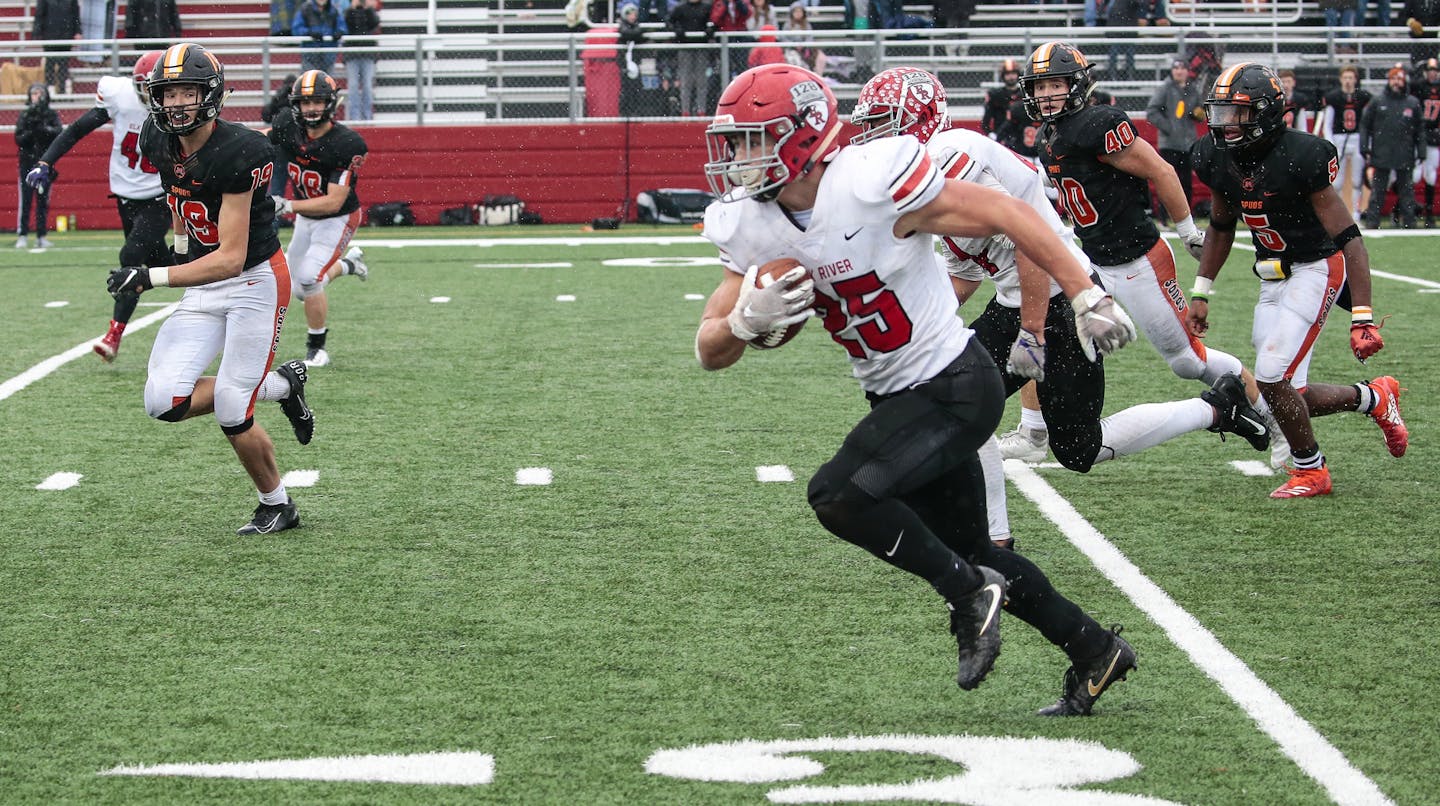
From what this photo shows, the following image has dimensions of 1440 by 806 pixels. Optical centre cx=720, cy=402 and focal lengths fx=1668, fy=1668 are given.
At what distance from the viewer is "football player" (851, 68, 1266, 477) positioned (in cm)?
499

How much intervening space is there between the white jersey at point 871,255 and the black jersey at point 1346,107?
54.8 feet

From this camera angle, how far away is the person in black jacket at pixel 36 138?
17938 millimetres

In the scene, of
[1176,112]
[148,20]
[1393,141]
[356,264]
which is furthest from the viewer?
[148,20]

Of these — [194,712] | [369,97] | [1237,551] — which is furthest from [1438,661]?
[369,97]

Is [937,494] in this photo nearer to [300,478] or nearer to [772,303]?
[772,303]

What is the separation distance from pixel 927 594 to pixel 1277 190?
2362 mm

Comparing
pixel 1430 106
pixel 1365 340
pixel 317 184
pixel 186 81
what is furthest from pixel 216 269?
pixel 1430 106

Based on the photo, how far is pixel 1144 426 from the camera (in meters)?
5.91

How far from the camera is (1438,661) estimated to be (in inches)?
166

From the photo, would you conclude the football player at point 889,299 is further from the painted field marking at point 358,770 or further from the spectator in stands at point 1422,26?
the spectator in stands at point 1422,26

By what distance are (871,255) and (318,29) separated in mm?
18613

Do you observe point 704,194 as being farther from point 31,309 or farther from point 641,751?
point 641,751

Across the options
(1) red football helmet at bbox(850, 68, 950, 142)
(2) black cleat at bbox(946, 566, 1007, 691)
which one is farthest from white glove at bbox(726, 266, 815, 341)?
(1) red football helmet at bbox(850, 68, 950, 142)

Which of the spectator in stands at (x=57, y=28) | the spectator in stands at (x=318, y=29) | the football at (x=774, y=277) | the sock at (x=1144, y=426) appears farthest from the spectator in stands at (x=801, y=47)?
the football at (x=774, y=277)
